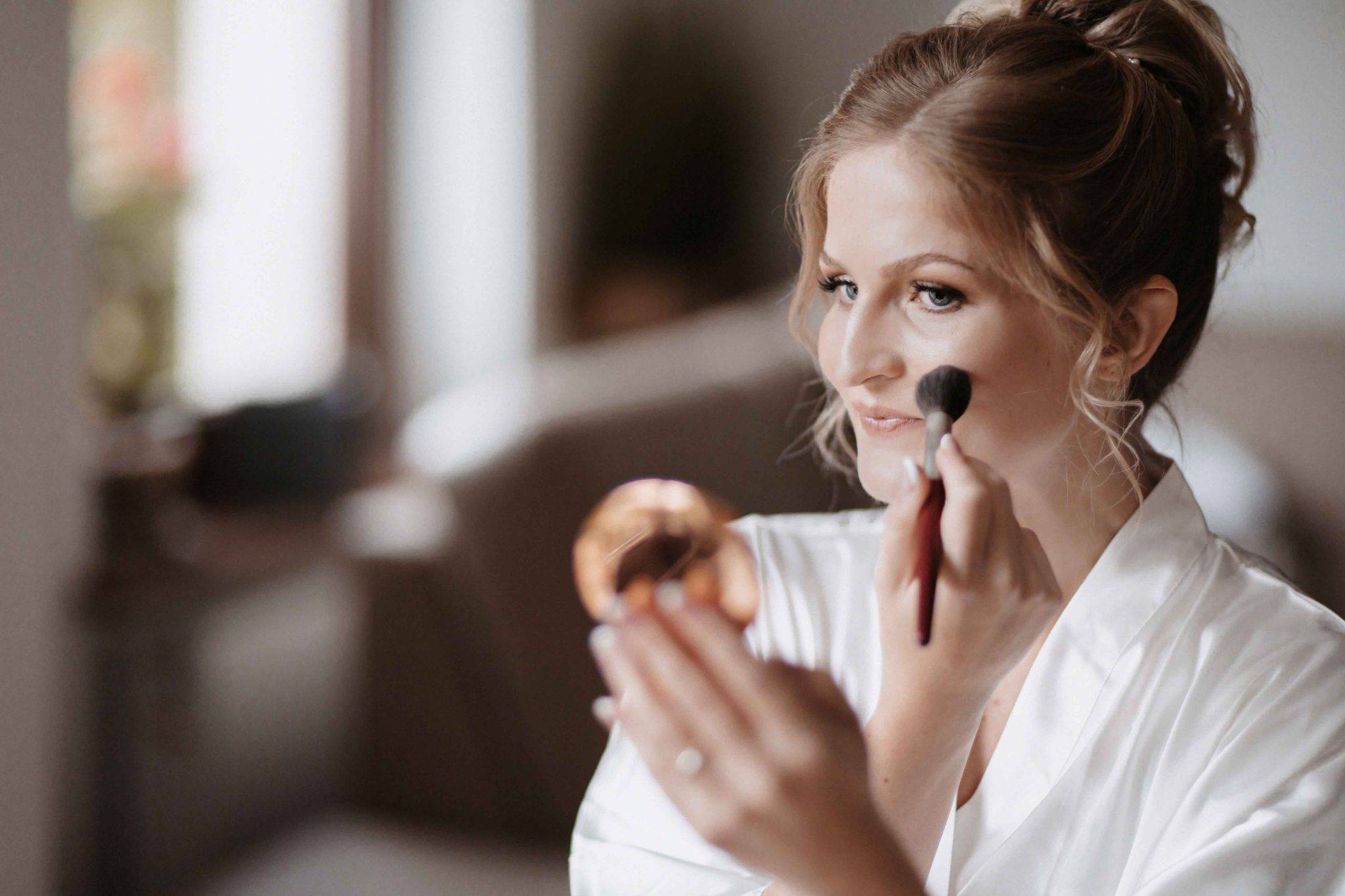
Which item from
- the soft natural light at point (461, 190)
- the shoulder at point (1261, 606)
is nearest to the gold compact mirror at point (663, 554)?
the shoulder at point (1261, 606)

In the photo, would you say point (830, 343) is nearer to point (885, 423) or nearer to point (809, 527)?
point (885, 423)

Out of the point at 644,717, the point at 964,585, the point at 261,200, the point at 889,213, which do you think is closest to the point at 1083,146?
the point at 889,213

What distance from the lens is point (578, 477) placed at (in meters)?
0.98

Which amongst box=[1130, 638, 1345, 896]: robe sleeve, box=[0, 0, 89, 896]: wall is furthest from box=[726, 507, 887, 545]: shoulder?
box=[0, 0, 89, 896]: wall

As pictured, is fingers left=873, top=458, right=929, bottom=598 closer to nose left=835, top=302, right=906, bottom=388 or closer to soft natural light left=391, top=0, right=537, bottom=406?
nose left=835, top=302, right=906, bottom=388

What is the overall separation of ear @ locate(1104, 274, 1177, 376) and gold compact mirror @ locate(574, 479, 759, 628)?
17 centimetres

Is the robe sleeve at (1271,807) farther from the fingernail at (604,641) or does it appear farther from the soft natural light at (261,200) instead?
the soft natural light at (261,200)

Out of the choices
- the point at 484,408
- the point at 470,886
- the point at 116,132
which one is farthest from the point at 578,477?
the point at 116,132

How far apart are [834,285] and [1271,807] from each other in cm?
25

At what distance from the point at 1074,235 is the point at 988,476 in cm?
12

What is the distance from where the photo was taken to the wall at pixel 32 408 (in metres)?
0.78

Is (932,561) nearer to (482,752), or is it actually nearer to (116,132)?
(482,752)

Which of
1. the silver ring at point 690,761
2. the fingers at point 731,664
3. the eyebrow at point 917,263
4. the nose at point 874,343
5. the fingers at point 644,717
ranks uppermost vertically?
the eyebrow at point 917,263

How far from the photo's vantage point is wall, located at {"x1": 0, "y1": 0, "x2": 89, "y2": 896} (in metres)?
0.78
